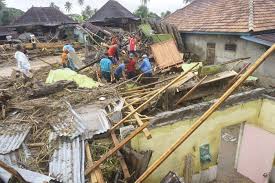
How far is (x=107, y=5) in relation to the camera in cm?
3359

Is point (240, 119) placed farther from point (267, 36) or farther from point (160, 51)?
point (160, 51)

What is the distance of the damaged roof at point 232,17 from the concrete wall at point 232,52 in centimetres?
52

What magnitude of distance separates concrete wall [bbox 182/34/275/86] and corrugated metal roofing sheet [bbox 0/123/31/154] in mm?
Answer: 9897

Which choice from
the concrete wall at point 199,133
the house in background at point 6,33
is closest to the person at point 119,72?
the concrete wall at point 199,133

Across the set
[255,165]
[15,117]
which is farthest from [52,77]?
[255,165]

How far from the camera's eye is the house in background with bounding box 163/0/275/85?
1202cm

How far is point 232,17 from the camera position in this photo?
1450cm

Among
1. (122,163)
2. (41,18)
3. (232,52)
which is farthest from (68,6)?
(122,163)

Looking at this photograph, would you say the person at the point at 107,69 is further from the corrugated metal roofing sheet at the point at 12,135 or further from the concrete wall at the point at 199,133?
the corrugated metal roofing sheet at the point at 12,135

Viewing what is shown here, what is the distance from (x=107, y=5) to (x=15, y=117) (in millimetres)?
28781

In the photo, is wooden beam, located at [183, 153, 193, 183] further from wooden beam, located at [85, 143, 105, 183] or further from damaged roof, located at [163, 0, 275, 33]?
damaged roof, located at [163, 0, 275, 33]

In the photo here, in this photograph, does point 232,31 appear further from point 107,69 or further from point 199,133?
point 199,133

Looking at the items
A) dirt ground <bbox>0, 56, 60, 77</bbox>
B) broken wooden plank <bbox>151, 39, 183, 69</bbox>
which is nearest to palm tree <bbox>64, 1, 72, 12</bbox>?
dirt ground <bbox>0, 56, 60, 77</bbox>

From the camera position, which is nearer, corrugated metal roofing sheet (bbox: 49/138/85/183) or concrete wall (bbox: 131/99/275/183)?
corrugated metal roofing sheet (bbox: 49/138/85/183)
